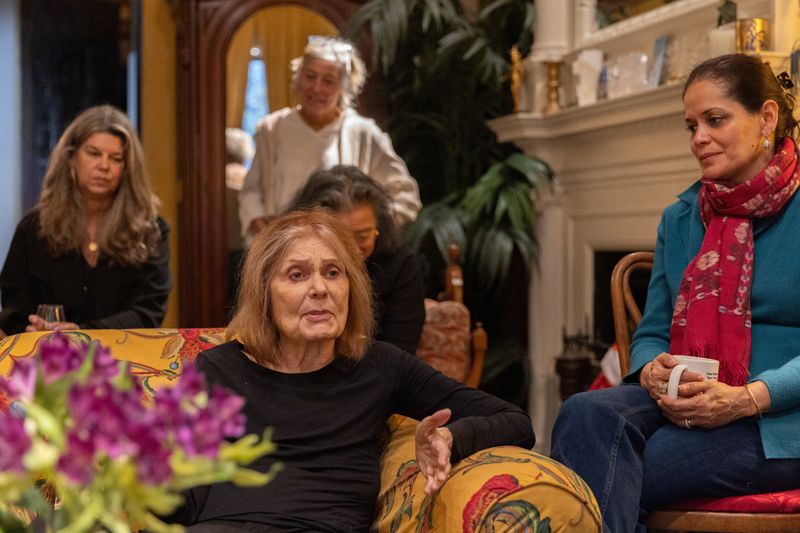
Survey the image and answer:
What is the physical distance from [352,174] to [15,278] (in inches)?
38.8

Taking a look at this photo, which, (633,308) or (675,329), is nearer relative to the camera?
(675,329)

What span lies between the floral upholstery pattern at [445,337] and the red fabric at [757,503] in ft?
5.65

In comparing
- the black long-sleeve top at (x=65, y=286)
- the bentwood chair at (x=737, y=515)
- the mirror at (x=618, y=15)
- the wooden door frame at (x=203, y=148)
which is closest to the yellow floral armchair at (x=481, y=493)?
the bentwood chair at (x=737, y=515)

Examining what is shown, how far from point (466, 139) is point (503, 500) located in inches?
133

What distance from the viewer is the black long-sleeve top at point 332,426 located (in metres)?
1.75

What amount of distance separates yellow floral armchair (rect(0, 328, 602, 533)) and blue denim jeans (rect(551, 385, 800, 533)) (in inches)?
7.7

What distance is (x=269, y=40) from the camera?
5.12 metres

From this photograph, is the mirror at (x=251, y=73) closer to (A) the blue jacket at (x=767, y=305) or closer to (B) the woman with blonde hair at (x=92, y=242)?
(B) the woman with blonde hair at (x=92, y=242)

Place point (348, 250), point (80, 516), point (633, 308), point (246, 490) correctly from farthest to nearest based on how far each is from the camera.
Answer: point (633, 308) → point (348, 250) → point (246, 490) → point (80, 516)

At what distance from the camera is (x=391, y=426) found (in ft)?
6.63

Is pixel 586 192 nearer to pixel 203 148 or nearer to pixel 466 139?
pixel 466 139

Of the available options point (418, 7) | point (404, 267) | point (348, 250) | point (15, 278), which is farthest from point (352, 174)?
point (418, 7)

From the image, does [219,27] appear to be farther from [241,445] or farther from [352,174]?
[241,445]

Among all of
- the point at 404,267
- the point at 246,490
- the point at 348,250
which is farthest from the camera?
the point at 404,267
